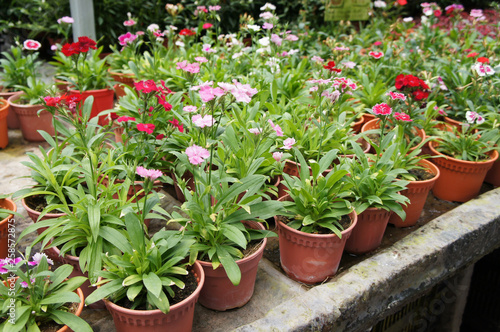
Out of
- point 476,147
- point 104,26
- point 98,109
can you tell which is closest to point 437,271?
point 476,147

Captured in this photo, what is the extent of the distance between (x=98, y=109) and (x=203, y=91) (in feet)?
7.71

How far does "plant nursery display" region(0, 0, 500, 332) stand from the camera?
1724mm

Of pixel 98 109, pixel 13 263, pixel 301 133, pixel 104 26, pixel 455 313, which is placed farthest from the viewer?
pixel 104 26

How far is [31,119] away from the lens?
11.3 feet

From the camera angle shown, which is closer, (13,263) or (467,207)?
(13,263)

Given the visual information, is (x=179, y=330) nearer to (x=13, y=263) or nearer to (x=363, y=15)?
(x=13, y=263)

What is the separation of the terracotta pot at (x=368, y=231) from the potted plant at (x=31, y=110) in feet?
8.20

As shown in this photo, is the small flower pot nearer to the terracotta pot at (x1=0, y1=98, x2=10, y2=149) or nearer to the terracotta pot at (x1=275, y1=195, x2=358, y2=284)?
the terracotta pot at (x1=0, y1=98, x2=10, y2=149)

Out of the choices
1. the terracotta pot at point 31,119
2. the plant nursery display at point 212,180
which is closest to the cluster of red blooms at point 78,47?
the plant nursery display at point 212,180

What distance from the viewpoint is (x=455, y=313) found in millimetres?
3406

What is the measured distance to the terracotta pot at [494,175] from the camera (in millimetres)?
3168

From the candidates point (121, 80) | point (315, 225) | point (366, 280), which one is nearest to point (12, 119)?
point (121, 80)

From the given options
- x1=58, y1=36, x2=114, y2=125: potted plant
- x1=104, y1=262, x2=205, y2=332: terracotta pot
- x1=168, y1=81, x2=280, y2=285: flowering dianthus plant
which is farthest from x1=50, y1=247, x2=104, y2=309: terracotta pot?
x1=58, y1=36, x2=114, y2=125: potted plant

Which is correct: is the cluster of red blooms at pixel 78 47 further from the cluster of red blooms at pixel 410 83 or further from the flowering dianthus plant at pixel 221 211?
the cluster of red blooms at pixel 410 83
